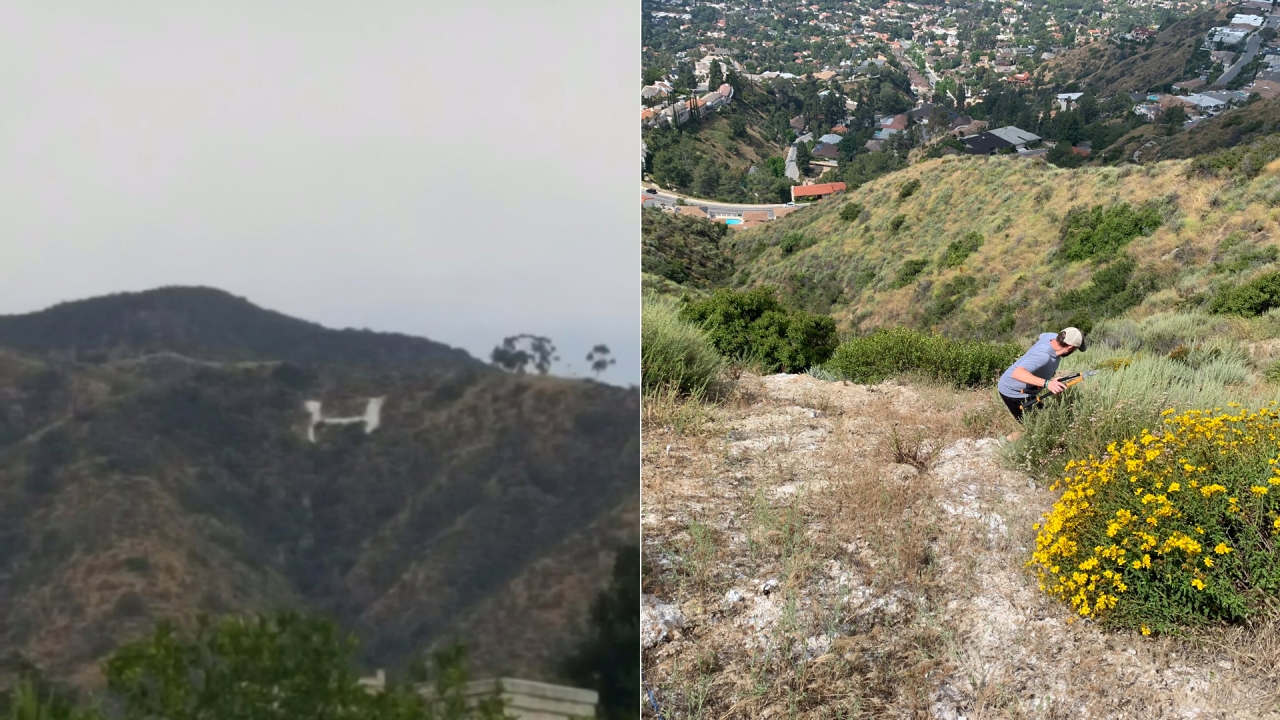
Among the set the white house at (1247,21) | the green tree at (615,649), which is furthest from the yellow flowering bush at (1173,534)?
the white house at (1247,21)

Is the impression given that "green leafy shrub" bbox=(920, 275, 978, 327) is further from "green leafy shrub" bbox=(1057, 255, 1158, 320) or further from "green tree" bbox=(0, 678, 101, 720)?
"green tree" bbox=(0, 678, 101, 720)

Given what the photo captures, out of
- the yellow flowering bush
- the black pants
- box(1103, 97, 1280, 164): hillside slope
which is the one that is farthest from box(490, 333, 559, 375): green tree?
box(1103, 97, 1280, 164): hillside slope

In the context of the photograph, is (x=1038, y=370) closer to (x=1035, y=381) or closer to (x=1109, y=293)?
(x=1035, y=381)

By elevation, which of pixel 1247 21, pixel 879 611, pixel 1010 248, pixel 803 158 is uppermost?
pixel 1247 21

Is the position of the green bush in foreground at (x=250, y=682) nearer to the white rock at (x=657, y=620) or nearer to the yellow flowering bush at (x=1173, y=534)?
the white rock at (x=657, y=620)

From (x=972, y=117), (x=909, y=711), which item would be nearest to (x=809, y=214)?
(x=972, y=117)

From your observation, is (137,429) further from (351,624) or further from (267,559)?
(351,624)

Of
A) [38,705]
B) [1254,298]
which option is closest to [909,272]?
[1254,298]
